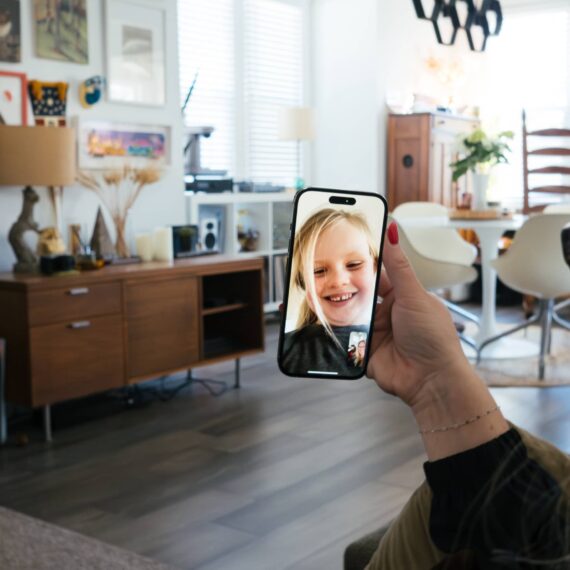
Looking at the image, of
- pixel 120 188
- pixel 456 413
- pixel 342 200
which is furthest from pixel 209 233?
pixel 456 413

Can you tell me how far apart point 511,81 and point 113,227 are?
4.82 m

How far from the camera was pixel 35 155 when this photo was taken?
3.74 metres

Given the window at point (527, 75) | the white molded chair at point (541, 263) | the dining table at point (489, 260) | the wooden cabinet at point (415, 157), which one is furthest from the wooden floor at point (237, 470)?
the window at point (527, 75)

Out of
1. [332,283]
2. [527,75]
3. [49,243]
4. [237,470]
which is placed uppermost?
[527,75]

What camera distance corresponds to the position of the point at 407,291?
3.03ft

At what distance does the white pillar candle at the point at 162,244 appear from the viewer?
448 centimetres

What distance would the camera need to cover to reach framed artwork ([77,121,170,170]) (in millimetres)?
4629

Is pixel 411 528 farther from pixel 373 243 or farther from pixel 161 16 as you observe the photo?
pixel 161 16

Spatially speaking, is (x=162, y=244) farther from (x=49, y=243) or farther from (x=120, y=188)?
(x=49, y=243)

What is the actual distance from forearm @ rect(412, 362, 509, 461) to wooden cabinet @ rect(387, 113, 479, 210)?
631cm

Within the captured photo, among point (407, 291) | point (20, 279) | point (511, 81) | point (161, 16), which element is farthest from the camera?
point (511, 81)

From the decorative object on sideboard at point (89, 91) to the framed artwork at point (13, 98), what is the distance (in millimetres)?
346

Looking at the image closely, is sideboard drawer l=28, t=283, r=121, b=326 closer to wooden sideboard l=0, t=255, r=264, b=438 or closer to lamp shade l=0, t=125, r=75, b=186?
wooden sideboard l=0, t=255, r=264, b=438

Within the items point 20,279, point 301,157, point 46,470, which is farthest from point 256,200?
point 46,470
